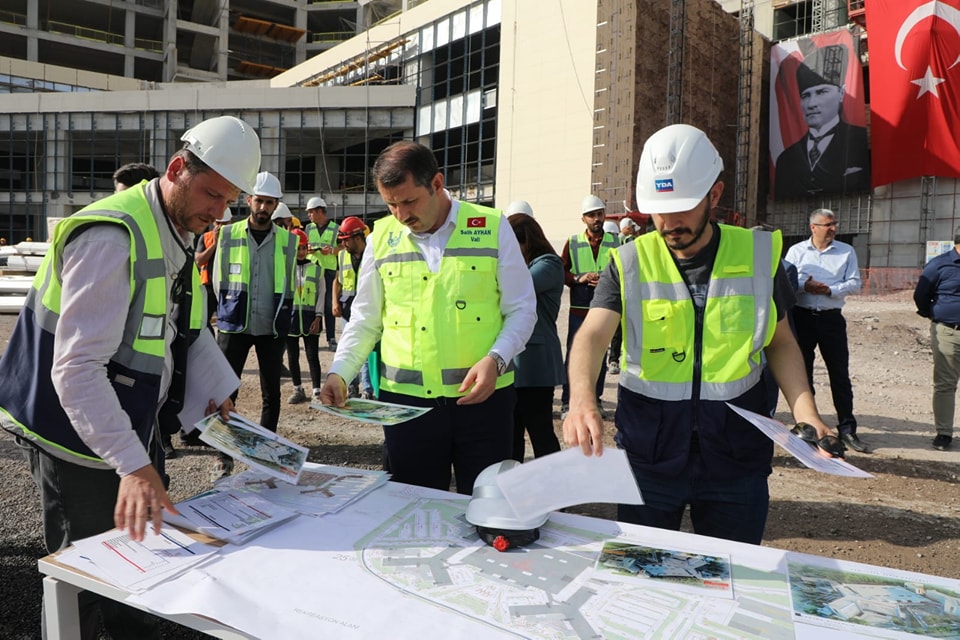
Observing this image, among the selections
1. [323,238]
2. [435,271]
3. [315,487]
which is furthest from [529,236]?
[323,238]

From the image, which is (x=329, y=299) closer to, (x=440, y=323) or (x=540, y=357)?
(x=540, y=357)

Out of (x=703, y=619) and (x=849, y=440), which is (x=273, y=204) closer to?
(x=703, y=619)

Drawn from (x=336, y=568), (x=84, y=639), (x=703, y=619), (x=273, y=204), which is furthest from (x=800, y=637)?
(x=273, y=204)

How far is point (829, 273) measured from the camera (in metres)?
5.95

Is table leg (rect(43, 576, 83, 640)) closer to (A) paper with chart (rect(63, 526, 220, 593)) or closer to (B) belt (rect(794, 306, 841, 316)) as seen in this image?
(A) paper with chart (rect(63, 526, 220, 593))

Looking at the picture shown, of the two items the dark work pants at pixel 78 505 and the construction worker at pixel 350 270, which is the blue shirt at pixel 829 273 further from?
the dark work pants at pixel 78 505

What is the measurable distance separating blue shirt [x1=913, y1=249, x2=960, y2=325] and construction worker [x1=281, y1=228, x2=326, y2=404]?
18.8ft

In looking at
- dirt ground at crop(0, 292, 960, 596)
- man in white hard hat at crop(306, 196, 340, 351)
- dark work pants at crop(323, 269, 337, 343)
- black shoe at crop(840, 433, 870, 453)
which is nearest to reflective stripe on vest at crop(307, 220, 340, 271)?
man in white hard hat at crop(306, 196, 340, 351)

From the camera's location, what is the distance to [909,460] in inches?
218

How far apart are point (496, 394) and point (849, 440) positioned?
451 centimetres

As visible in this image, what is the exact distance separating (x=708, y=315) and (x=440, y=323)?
3.11ft

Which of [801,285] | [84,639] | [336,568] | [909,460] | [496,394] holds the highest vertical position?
[801,285]

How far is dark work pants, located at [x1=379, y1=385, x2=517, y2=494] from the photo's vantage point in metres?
2.52

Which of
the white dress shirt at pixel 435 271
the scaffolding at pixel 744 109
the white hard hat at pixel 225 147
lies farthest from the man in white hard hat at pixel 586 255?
the scaffolding at pixel 744 109
